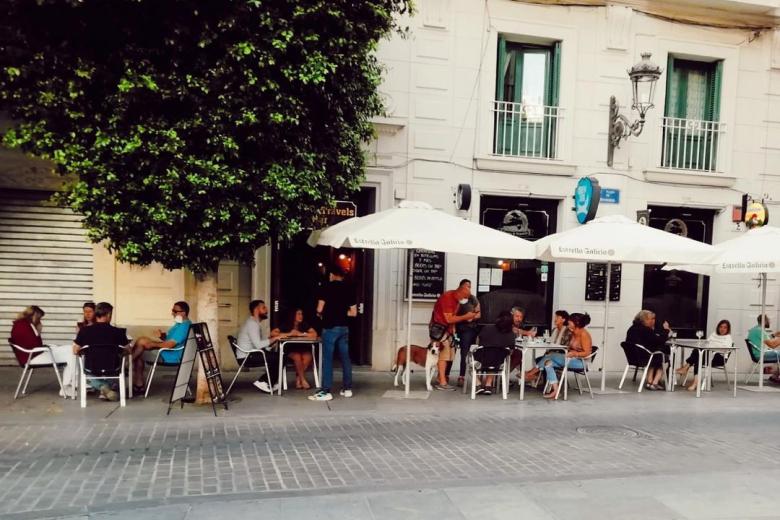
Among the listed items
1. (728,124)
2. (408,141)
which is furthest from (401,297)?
(728,124)

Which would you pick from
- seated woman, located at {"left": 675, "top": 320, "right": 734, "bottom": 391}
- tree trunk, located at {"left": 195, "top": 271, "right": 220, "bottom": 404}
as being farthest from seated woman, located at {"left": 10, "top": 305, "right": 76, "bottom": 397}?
seated woman, located at {"left": 675, "top": 320, "right": 734, "bottom": 391}

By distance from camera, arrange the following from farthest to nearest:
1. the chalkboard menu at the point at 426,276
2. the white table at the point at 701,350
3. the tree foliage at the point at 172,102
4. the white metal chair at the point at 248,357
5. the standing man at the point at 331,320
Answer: the chalkboard menu at the point at 426,276
the white table at the point at 701,350
the white metal chair at the point at 248,357
the standing man at the point at 331,320
the tree foliage at the point at 172,102

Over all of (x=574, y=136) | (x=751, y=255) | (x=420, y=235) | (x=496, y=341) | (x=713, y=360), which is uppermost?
(x=574, y=136)

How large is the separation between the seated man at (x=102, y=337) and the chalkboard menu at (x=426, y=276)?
15.9ft

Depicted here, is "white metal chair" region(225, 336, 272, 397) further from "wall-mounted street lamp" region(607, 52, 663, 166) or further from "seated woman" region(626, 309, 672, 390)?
"wall-mounted street lamp" region(607, 52, 663, 166)

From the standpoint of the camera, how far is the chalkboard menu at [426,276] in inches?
410

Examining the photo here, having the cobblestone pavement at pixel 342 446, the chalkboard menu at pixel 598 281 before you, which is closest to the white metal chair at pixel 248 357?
the cobblestone pavement at pixel 342 446

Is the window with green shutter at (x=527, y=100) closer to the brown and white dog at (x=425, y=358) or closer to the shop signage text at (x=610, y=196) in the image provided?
the shop signage text at (x=610, y=196)

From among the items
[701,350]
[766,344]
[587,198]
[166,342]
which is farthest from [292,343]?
[766,344]

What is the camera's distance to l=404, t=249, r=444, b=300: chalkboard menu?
1041 cm

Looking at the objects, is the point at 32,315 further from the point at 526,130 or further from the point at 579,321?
the point at 526,130

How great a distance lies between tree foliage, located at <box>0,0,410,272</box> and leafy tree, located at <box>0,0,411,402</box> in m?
0.01

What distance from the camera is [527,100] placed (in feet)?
37.0

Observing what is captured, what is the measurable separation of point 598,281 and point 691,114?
4.19 metres
